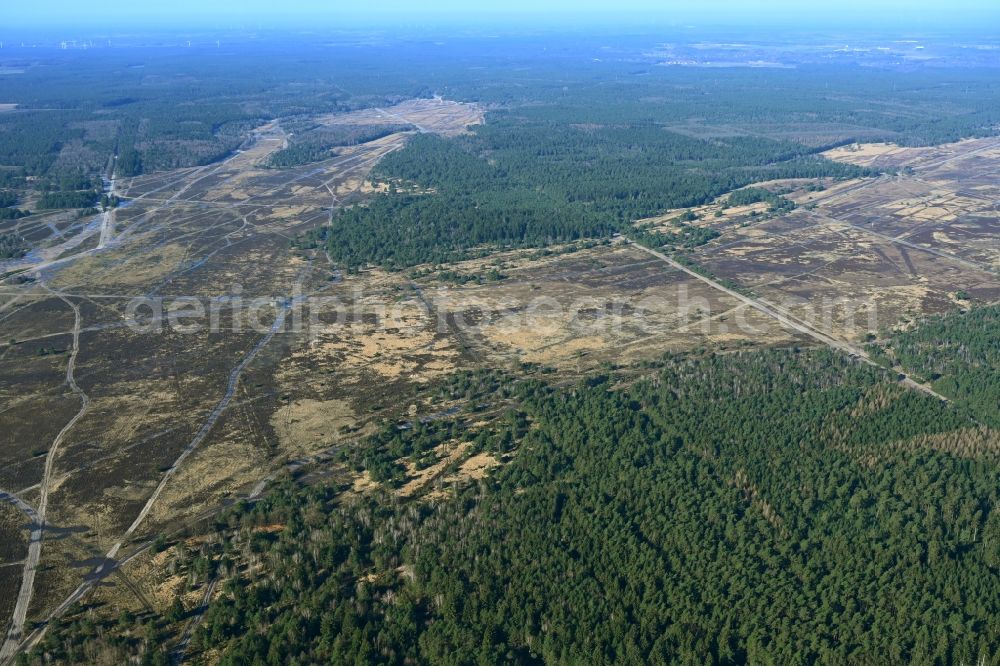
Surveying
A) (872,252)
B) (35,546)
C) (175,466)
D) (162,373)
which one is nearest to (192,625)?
(35,546)

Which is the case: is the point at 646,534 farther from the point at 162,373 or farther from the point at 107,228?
the point at 107,228

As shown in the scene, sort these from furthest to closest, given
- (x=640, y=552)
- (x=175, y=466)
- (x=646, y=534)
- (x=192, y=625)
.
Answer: (x=175, y=466)
(x=646, y=534)
(x=640, y=552)
(x=192, y=625)

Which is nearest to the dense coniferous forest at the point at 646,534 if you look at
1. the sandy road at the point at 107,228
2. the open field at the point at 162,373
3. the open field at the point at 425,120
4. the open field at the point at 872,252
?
the open field at the point at 162,373

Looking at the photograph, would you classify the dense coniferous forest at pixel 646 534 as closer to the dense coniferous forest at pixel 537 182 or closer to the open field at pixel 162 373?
the open field at pixel 162 373

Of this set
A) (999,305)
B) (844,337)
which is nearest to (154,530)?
(844,337)

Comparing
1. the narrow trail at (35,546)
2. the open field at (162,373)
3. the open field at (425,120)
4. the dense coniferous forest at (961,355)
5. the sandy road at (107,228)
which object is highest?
the open field at (425,120)

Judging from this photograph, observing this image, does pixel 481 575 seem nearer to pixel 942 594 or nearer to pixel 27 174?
pixel 942 594

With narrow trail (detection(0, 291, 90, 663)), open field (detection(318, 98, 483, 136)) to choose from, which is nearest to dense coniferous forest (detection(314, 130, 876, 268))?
open field (detection(318, 98, 483, 136))
